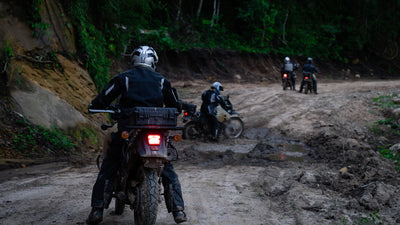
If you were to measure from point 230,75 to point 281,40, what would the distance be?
758cm

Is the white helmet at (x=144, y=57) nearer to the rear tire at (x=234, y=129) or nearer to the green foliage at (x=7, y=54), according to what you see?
the green foliage at (x=7, y=54)

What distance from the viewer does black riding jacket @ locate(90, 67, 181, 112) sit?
13.1ft

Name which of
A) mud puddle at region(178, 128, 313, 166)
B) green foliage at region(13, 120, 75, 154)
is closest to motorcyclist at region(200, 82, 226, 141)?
mud puddle at region(178, 128, 313, 166)

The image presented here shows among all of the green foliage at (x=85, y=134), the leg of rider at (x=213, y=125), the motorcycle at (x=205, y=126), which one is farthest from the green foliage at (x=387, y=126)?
the green foliage at (x=85, y=134)

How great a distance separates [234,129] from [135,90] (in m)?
9.42

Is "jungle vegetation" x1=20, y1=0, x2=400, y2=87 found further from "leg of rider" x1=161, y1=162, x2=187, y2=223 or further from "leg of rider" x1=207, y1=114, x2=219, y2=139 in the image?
"leg of rider" x1=161, y1=162, x2=187, y2=223

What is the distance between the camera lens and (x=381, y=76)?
32156 mm

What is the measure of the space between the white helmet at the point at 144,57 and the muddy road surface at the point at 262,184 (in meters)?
1.77

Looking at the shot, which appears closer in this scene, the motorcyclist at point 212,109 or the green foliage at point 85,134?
the green foliage at point 85,134

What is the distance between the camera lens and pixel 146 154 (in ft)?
11.6

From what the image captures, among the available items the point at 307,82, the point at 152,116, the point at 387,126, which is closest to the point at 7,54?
the point at 152,116

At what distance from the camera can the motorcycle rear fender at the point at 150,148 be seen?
354 centimetres

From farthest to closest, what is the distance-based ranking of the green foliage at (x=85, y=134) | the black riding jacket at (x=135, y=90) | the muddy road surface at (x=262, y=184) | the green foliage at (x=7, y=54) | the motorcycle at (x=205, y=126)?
the motorcycle at (x=205, y=126) < the green foliage at (x=85, y=134) < the green foliage at (x=7, y=54) < the muddy road surface at (x=262, y=184) < the black riding jacket at (x=135, y=90)

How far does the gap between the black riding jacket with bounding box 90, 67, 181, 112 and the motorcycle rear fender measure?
44 cm
